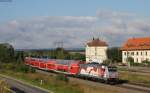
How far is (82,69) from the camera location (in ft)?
242

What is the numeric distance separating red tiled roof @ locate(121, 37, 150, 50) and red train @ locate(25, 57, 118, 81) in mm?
59655

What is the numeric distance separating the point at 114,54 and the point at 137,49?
627 inches

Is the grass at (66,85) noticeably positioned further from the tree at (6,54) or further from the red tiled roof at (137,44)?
the tree at (6,54)

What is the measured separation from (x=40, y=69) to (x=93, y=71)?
46.8 metres

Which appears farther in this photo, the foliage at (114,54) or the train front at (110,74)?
the foliage at (114,54)

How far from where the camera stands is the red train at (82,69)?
61969 millimetres

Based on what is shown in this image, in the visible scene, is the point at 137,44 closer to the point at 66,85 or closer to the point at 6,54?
the point at 6,54

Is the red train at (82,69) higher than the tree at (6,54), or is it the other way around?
the tree at (6,54)

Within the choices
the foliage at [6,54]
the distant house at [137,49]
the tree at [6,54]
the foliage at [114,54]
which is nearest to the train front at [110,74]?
the distant house at [137,49]

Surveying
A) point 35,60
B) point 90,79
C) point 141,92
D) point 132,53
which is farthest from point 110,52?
point 141,92

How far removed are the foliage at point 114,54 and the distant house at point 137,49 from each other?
3.59 m

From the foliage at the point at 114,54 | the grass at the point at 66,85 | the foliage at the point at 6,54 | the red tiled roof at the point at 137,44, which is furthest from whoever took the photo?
the foliage at the point at 114,54

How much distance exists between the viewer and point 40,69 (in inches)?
4422

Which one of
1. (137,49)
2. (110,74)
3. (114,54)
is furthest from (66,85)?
(114,54)
